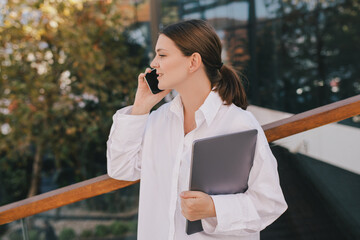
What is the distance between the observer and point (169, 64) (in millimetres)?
1330

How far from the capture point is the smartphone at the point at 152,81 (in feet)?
4.74

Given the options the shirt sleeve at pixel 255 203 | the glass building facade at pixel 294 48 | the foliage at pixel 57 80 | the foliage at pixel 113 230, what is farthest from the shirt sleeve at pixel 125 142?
the foliage at pixel 57 80

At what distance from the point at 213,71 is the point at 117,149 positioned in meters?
0.50

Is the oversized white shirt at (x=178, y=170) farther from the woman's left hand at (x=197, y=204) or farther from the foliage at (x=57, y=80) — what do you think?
the foliage at (x=57, y=80)

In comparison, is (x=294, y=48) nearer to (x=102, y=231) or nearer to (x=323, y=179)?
(x=323, y=179)

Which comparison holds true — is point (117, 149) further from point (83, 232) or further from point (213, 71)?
point (83, 232)

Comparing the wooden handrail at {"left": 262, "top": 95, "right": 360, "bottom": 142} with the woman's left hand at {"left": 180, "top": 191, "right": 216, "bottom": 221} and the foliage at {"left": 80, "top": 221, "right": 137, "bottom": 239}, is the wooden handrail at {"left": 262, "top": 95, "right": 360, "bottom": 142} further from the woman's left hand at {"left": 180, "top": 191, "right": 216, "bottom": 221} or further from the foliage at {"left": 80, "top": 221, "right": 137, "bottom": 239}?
the foliage at {"left": 80, "top": 221, "right": 137, "bottom": 239}

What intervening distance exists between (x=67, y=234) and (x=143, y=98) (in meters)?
1.13

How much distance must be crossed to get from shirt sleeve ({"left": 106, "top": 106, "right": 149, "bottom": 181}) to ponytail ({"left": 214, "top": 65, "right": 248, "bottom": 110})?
32 cm

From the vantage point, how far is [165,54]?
1.33 metres

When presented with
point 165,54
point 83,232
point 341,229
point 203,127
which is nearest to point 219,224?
point 203,127

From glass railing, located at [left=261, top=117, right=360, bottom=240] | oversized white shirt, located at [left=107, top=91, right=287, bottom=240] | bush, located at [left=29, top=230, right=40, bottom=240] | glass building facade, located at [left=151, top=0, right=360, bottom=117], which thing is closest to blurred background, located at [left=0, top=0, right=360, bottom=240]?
glass building facade, located at [left=151, top=0, right=360, bottom=117]

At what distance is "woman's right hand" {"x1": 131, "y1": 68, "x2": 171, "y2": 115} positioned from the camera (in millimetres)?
1445

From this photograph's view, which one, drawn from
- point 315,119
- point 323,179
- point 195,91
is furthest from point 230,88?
point 323,179
